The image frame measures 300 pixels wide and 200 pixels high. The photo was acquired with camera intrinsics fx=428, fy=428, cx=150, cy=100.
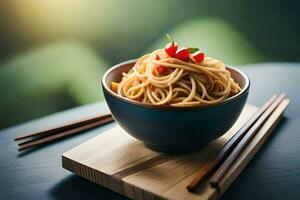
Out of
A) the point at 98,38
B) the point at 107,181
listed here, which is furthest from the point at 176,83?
the point at 98,38

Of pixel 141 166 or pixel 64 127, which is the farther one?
pixel 64 127

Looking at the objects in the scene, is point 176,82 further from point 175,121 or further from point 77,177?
point 77,177

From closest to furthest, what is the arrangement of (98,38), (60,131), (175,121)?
(175,121)
(60,131)
(98,38)

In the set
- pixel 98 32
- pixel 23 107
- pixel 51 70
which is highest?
pixel 98 32

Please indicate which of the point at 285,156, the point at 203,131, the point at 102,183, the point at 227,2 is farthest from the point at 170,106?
the point at 227,2

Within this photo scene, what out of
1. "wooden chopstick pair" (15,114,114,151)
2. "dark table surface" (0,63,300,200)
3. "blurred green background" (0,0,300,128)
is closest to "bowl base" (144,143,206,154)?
"dark table surface" (0,63,300,200)

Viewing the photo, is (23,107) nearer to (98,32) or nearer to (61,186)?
(98,32)

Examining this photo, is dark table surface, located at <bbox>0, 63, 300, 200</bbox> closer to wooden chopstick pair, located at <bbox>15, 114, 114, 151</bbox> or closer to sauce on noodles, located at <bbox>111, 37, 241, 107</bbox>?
wooden chopstick pair, located at <bbox>15, 114, 114, 151</bbox>
